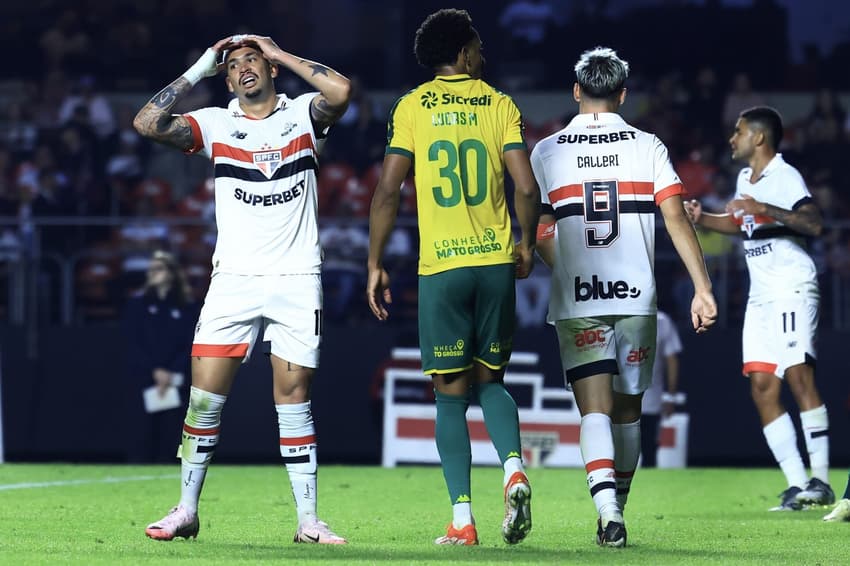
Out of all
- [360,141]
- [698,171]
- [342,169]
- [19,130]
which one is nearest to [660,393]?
[698,171]

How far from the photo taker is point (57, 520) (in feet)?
26.3

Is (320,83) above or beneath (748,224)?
above

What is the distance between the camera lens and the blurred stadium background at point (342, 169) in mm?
15961

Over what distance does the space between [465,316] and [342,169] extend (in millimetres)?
12983

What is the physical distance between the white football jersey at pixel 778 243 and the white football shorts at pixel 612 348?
319 cm

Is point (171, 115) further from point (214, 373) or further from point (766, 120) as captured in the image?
point (766, 120)

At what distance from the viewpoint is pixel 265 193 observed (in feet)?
22.0

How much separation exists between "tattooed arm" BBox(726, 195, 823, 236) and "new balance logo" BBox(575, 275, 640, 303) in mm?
2922

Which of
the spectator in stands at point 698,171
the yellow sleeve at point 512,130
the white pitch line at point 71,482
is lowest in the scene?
the white pitch line at point 71,482

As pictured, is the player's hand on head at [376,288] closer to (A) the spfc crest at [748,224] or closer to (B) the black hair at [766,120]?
(A) the spfc crest at [748,224]

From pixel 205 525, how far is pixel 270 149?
85.0 inches

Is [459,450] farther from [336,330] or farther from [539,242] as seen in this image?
[336,330]

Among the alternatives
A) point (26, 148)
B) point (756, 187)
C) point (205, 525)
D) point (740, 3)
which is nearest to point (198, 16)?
point (26, 148)

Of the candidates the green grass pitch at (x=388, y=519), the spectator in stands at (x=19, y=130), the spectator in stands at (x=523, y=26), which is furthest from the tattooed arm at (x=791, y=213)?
the spectator in stands at (x=19, y=130)
